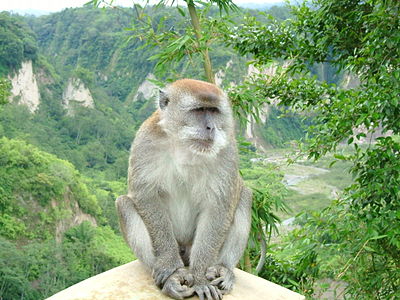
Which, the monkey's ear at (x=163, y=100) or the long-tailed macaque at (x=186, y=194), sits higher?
the monkey's ear at (x=163, y=100)

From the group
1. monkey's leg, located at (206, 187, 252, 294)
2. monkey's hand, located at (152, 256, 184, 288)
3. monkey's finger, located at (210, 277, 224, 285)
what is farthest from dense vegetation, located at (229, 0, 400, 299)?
monkey's hand, located at (152, 256, 184, 288)

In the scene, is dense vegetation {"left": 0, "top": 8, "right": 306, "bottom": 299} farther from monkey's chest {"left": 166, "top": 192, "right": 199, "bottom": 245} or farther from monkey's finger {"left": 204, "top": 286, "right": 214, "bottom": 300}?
monkey's finger {"left": 204, "top": 286, "right": 214, "bottom": 300}

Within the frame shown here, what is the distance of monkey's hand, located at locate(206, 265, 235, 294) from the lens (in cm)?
354

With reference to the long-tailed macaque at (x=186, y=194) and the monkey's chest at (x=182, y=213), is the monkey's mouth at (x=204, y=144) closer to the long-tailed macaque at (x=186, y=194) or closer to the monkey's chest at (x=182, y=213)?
the long-tailed macaque at (x=186, y=194)

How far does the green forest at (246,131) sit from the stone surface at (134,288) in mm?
342

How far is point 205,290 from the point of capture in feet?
11.2

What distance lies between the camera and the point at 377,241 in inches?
162

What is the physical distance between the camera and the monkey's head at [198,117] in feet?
11.0

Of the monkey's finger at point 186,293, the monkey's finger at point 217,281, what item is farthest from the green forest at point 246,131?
the monkey's finger at point 186,293

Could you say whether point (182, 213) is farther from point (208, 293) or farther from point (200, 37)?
point (200, 37)

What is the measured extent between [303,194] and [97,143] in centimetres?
2952

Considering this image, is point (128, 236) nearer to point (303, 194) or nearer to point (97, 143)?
point (303, 194)

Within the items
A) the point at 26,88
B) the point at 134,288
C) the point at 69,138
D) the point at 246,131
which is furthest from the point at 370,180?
the point at 26,88

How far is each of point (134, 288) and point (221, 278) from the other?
2.04 ft
